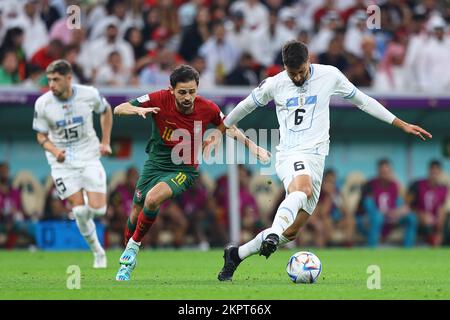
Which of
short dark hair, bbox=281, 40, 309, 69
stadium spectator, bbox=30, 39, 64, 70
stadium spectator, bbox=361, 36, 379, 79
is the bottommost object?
short dark hair, bbox=281, 40, 309, 69

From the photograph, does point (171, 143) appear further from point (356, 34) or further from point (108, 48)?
point (356, 34)

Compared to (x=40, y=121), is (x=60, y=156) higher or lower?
lower

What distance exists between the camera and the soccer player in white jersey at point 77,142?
13680 millimetres

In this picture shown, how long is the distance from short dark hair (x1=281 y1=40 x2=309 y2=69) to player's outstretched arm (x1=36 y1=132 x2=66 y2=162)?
12.4 ft

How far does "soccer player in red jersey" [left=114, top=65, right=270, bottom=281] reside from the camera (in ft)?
35.5

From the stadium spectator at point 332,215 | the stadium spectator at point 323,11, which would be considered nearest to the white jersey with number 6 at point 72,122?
the stadium spectator at point 332,215

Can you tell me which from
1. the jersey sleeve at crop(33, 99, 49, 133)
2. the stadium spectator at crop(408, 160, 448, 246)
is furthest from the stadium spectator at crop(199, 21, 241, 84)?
the jersey sleeve at crop(33, 99, 49, 133)

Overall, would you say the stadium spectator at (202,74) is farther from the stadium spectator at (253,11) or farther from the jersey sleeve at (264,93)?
the jersey sleeve at (264,93)

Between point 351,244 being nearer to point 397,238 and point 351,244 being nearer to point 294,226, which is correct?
point 397,238

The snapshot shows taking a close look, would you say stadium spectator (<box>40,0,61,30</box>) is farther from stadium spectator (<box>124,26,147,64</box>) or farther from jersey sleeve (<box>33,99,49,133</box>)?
jersey sleeve (<box>33,99,49,133</box>)

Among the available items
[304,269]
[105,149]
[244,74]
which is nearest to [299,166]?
[304,269]

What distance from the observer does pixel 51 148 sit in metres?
13.2

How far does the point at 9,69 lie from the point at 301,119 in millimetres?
10075

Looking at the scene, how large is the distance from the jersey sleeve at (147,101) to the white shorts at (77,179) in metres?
3.05
